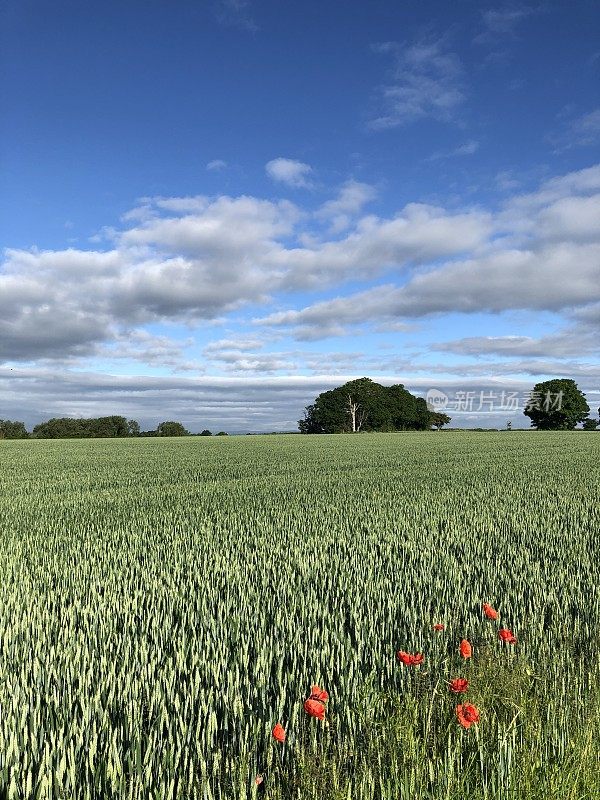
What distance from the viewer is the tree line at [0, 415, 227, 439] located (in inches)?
2694

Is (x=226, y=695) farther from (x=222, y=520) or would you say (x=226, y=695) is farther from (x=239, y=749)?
(x=222, y=520)

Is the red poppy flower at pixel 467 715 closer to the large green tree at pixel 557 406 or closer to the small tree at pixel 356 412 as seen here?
the small tree at pixel 356 412

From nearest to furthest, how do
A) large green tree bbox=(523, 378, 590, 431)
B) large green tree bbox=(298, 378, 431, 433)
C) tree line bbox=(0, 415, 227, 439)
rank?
1. tree line bbox=(0, 415, 227, 439)
2. large green tree bbox=(298, 378, 431, 433)
3. large green tree bbox=(523, 378, 590, 431)

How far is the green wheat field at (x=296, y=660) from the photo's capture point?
2.43 m

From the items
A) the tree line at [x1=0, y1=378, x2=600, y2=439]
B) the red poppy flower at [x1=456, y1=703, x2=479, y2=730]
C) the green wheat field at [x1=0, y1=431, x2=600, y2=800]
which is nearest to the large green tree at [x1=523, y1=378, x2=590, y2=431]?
the tree line at [x1=0, y1=378, x2=600, y2=439]

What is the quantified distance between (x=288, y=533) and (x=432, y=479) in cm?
888

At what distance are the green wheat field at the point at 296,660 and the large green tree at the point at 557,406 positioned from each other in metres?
109

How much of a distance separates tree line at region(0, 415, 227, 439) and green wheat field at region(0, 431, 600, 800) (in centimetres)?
6630

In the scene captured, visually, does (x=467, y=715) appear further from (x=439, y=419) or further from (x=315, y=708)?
(x=439, y=419)

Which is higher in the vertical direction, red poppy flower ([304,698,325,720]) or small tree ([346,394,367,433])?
small tree ([346,394,367,433])

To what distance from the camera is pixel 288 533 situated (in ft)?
26.1

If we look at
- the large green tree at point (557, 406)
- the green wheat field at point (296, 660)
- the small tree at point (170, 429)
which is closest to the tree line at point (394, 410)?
the large green tree at point (557, 406)

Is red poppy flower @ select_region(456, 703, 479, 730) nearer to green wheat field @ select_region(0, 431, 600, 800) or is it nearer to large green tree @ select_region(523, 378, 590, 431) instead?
green wheat field @ select_region(0, 431, 600, 800)

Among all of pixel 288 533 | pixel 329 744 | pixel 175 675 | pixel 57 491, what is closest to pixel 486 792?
pixel 329 744
